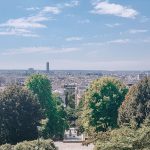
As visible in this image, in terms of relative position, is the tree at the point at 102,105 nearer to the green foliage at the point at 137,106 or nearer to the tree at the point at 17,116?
the green foliage at the point at 137,106

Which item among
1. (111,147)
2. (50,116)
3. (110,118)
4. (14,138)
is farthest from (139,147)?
(50,116)

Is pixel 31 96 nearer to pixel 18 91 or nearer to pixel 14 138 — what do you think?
pixel 18 91

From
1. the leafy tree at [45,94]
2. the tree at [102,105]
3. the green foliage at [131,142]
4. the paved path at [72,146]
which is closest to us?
the green foliage at [131,142]

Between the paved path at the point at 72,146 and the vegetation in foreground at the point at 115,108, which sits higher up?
the vegetation in foreground at the point at 115,108

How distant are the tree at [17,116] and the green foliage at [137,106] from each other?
7431 mm

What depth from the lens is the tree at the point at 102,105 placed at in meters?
46.7

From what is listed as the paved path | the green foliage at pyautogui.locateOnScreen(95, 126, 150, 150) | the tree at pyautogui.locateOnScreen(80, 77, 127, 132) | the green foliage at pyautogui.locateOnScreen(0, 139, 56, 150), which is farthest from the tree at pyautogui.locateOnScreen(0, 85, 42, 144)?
the green foliage at pyautogui.locateOnScreen(95, 126, 150, 150)

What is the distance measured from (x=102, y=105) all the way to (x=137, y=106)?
17.0 feet

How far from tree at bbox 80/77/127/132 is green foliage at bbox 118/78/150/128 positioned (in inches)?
139

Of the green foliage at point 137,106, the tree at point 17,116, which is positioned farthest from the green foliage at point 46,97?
the green foliage at point 137,106

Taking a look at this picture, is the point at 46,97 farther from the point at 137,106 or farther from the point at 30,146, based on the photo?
the point at 30,146

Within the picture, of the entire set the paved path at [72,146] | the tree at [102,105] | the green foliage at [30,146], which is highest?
the tree at [102,105]

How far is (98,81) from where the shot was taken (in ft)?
161

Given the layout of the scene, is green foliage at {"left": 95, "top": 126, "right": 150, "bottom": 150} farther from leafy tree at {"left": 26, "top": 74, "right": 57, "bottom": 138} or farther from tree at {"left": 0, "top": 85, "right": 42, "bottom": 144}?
leafy tree at {"left": 26, "top": 74, "right": 57, "bottom": 138}
